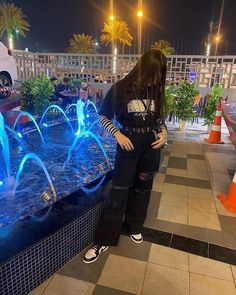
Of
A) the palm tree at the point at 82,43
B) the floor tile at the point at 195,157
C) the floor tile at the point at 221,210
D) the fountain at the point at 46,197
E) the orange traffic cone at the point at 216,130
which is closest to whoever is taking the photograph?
the fountain at the point at 46,197

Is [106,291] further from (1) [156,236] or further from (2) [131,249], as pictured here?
(1) [156,236]

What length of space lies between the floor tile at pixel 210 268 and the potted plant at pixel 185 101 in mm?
4778

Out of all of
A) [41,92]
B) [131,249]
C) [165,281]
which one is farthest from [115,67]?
[165,281]

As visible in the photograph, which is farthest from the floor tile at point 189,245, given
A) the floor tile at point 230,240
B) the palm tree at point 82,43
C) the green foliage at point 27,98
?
the palm tree at point 82,43

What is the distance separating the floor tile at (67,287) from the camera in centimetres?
174

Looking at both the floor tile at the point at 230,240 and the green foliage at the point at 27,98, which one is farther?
the green foliage at the point at 27,98

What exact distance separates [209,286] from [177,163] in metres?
2.59

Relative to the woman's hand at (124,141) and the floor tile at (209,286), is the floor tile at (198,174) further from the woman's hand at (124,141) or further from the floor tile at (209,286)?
the woman's hand at (124,141)

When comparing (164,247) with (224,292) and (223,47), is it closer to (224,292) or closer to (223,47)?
(224,292)

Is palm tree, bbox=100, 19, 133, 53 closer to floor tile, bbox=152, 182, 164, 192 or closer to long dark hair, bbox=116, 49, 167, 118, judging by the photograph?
floor tile, bbox=152, 182, 164, 192

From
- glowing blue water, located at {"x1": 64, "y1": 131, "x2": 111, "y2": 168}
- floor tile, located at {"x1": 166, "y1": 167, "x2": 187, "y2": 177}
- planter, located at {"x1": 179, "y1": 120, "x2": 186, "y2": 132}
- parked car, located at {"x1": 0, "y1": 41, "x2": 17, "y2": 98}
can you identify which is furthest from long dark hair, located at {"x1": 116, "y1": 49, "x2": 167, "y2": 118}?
parked car, located at {"x1": 0, "y1": 41, "x2": 17, "y2": 98}

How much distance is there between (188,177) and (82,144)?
1.78 metres

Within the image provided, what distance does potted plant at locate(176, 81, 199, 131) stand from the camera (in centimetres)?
627

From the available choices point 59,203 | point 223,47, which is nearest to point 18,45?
point 223,47
